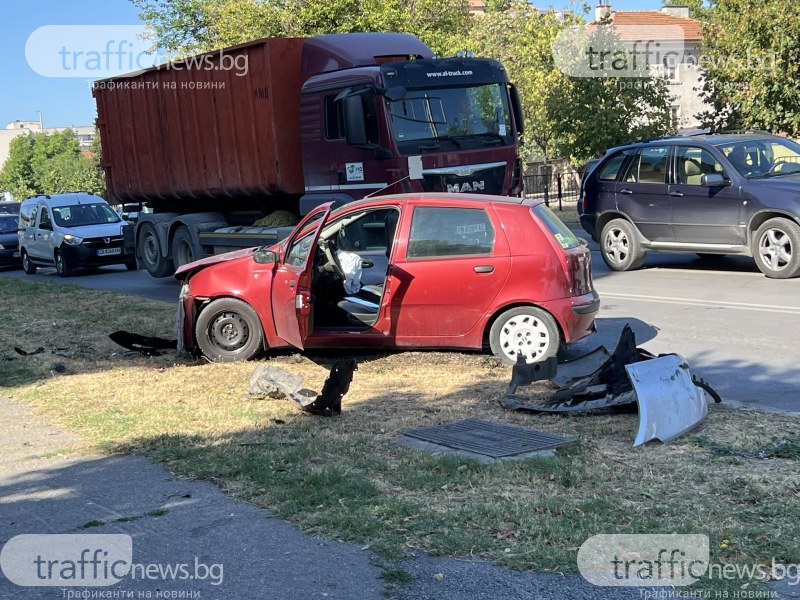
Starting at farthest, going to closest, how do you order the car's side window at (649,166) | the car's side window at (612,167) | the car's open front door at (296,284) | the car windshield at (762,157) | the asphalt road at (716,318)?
the car's side window at (612,167) < the car's side window at (649,166) < the car windshield at (762,157) < the car's open front door at (296,284) < the asphalt road at (716,318)

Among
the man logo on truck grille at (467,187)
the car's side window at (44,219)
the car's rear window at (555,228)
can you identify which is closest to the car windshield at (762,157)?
the man logo on truck grille at (467,187)

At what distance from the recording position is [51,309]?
1491 cm

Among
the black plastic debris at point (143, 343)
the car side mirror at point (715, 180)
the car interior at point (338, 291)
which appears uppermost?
the car side mirror at point (715, 180)

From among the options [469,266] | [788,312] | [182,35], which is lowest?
[788,312]

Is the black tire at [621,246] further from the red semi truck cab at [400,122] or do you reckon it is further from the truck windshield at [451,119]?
the truck windshield at [451,119]

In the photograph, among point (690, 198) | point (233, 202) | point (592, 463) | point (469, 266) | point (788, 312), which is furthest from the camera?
point (233, 202)

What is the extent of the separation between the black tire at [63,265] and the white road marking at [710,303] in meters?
13.0

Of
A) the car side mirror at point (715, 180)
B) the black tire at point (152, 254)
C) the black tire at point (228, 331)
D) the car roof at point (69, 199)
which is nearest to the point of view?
the black tire at point (228, 331)

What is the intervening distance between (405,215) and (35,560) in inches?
205

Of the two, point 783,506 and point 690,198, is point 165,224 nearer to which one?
point 690,198

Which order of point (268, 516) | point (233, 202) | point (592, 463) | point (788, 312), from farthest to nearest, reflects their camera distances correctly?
point (233, 202) < point (788, 312) < point (592, 463) < point (268, 516)

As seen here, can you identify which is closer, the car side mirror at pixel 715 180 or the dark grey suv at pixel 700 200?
the dark grey suv at pixel 700 200

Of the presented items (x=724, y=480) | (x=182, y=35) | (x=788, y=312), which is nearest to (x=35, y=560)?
(x=724, y=480)

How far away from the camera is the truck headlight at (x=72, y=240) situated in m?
21.8
